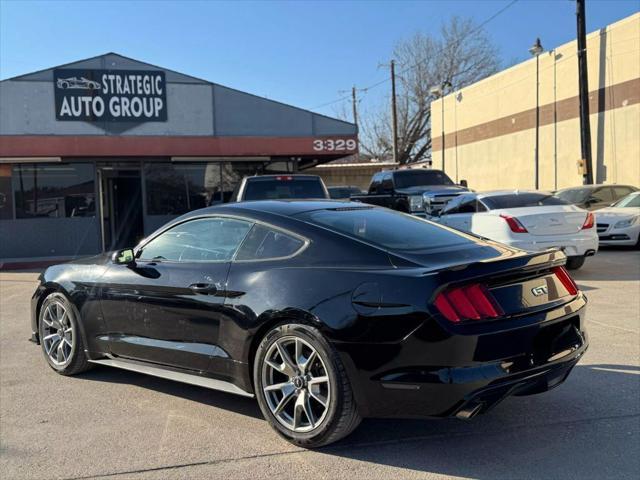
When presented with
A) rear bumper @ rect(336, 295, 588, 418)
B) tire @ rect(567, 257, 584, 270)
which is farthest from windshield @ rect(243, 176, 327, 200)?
rear bumper @ rect(336, 295, 588, 418)

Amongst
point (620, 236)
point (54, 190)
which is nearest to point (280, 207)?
point (620, 236)

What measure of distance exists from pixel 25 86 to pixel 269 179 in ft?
27.8

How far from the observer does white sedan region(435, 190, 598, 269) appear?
929 centimetres

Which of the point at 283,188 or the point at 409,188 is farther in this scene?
the point at 409,188

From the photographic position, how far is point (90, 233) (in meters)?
16.2

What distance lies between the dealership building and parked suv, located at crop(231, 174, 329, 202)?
5.91m

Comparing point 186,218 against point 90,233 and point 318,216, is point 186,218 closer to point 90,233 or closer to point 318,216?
point 318,216

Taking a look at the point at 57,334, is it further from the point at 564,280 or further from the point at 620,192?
the point at 620,192

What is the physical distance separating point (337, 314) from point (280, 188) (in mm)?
7343

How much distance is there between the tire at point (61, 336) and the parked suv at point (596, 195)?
14.2 metres

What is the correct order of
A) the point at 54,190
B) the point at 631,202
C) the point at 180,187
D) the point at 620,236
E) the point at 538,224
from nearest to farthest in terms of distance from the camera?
Result: the point at 538,224
the point at 620,236
the point at 631,202
the point at 54,190
the point at 180,187

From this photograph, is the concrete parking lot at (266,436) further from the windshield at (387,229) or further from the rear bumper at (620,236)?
the rear bumper at (620,236)

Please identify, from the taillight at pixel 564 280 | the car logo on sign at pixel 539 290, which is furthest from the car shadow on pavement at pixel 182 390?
the taillight at pixel 564 280

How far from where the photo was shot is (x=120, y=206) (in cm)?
1708
